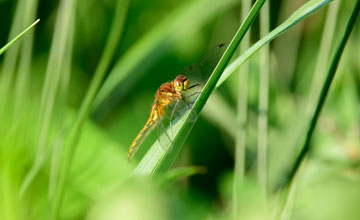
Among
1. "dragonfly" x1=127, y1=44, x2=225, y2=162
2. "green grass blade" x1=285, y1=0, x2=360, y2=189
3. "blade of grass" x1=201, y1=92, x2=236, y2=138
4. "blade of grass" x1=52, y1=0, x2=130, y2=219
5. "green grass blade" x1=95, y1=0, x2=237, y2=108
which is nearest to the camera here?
"green grass blade" x1=285, y1=0, x2=360, y2=189

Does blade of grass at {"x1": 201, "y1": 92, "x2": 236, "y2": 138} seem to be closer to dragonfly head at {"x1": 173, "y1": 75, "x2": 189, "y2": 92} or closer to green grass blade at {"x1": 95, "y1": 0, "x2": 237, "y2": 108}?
green grass blade at {"x1": 95, "y1": 0, "x2": 237, "y2": 108}

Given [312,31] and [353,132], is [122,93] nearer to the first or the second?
[353,132]

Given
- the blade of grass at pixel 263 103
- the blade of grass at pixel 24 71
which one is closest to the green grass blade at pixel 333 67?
the blade of grass at pixel 263 103

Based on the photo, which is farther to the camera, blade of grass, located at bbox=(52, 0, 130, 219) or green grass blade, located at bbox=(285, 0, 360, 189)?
blade of grass, located at bbox=(52, 0, 130, 219)

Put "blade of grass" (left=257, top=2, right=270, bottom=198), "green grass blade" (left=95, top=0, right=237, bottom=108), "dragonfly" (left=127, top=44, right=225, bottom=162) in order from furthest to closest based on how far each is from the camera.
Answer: "green grass blade" (left=95, top=0, right=237, bottom=108), "dragonfly" (left=127, top=44, right=225, bottom=162), "blade of grass" (left=257, top=2, right=270, bottom=198)

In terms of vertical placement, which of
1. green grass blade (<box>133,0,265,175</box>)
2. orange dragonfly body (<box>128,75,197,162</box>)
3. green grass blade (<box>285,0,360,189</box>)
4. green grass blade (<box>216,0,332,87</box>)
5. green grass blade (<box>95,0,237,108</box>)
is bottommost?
green grass blade (<box>285,0,360,189</box>)

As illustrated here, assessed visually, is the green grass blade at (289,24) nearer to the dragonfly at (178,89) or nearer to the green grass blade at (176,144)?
the green grass blade at (176,144)

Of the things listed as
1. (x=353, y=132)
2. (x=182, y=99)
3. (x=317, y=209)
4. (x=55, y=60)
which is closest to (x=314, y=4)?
(x=317, y=209)

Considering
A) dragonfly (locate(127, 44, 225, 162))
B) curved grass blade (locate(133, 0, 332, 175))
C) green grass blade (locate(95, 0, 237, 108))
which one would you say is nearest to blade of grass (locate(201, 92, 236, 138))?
green grass blade (locate(95, 0, 237, 108))
